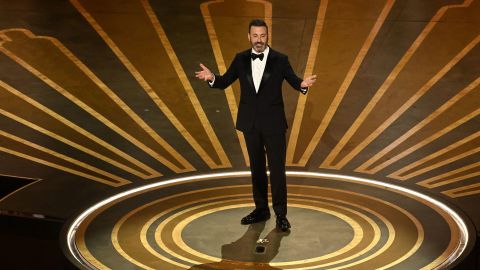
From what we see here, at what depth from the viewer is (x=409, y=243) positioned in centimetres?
663

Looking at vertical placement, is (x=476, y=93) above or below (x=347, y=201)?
above

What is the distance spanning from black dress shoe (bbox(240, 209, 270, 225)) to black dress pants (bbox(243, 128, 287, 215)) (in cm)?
17

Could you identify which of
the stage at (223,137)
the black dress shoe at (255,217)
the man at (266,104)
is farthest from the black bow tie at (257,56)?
the black dress shoe at (255,217)

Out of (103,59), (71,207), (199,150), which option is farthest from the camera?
(103,59)

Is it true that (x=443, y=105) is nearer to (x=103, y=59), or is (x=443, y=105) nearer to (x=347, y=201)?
(x=347, y=201)

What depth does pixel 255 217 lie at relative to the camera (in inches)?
275

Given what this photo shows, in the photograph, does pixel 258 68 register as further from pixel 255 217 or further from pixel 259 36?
pixel 255 217

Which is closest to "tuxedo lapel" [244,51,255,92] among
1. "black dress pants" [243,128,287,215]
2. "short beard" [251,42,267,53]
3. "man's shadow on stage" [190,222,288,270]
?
"short beard" [251,42,267,53]

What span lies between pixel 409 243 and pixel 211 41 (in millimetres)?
5203

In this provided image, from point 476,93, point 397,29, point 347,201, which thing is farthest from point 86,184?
point 397,29

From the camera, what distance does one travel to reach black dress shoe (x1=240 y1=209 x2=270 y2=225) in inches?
274

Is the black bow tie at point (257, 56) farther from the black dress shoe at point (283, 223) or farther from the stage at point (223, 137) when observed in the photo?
the black dress shoe at point (283, 223)

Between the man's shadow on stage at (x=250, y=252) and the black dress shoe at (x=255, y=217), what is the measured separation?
5 cm

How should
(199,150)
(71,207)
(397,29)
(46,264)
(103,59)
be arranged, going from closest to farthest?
(46,264)
(71,207)
(199,150)
(103,59)
(397,29)
